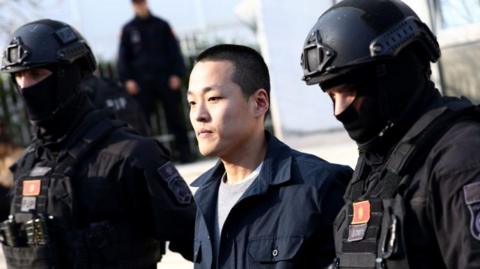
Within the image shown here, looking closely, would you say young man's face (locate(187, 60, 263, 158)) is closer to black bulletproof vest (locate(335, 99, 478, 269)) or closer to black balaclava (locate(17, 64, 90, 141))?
black bulletproof vest (locate(335, 99, 478, 269))

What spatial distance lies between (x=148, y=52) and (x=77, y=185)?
5214mm

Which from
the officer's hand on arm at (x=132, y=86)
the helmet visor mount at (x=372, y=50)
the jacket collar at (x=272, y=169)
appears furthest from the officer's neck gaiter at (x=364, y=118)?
the officer's hand on arm at (x=132, y=86)

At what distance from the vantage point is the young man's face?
3715 mm

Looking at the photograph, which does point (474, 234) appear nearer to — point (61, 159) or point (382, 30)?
point (382, 30)

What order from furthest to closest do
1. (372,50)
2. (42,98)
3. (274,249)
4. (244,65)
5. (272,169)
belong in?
1. (42,98)
2. (244,65)
3. (272,169)
4. (274,249)
5. (372,50)

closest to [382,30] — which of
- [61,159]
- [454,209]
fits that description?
[454,209]

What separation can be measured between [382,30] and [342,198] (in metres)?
0.71

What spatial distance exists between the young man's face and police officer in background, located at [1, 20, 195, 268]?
773 mm

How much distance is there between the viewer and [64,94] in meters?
4.69

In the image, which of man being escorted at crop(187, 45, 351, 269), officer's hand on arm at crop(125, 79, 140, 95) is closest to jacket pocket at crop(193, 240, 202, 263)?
man being escorted at crop(187, 45, 351, 269)

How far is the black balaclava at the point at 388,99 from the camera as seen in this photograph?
3.03m

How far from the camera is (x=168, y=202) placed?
445cm

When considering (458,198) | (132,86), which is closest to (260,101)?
(458,198)

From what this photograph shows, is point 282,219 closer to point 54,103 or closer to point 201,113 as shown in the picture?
point 201,113
